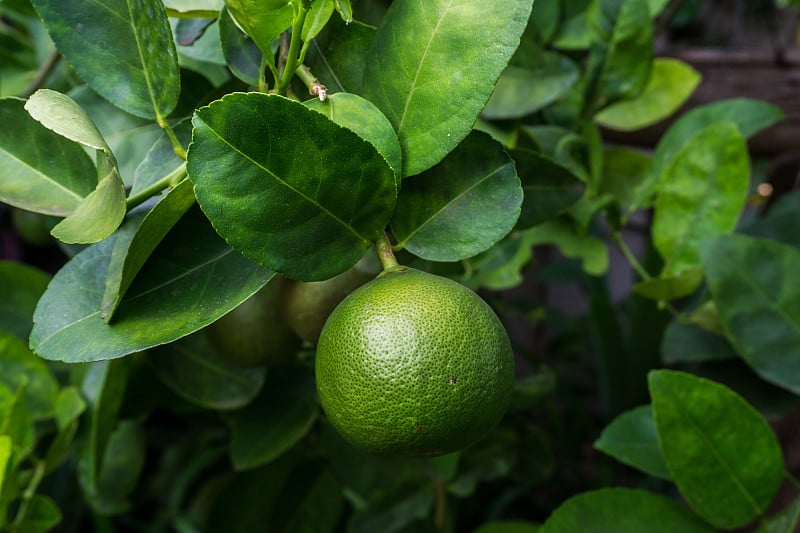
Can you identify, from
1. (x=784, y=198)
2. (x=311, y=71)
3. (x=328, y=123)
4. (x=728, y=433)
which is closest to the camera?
(x=328, y=123)

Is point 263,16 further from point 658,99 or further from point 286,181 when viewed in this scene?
point 658,99

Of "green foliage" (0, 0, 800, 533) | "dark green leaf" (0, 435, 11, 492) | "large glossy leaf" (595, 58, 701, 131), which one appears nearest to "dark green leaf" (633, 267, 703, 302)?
"green foliage" (0, 0, 800, 533)

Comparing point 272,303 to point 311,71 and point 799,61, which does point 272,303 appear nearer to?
point 311,71

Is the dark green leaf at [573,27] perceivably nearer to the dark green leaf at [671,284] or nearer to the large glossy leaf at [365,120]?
the dark green leaf at [671,284]

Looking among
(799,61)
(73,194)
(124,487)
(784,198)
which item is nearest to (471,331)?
(73,194)

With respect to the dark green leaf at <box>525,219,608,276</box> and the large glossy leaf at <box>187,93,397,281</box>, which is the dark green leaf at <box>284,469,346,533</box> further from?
the large glossy leaf at <box>187,93,397,281</box>

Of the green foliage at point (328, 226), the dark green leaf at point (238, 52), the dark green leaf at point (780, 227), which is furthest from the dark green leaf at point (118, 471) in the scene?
the dark green leaf at point (780, 227)

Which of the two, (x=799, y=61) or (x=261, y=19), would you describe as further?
(x=799, y=61)
